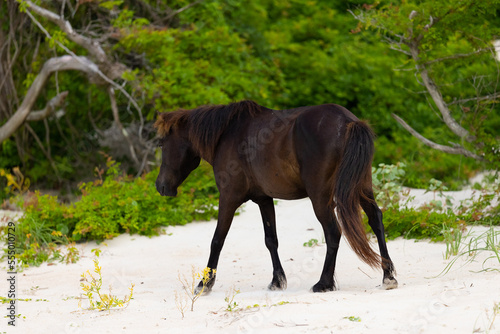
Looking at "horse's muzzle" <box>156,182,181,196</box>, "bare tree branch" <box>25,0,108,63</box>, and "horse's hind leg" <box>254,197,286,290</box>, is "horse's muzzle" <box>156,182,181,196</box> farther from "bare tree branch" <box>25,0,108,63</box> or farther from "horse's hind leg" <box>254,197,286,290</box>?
"bare tree branch" <box>25,0,108,63</box>

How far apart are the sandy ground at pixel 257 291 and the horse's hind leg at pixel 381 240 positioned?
0.11m

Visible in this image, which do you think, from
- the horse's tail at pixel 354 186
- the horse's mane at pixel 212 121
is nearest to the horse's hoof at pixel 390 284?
the horse's tail at pixel 354 186

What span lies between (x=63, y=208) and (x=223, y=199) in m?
2.85

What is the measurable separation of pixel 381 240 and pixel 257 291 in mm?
1089

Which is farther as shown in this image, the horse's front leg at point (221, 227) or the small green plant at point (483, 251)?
the horse's front leg at point (221, 227)

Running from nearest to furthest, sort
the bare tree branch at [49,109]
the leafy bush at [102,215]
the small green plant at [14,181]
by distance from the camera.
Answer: the leafy bush at [102,215] < the small green plant at [14,181] < the bare tree branch at [49,109]

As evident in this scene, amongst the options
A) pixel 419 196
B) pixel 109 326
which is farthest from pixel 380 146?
pixel 109 326

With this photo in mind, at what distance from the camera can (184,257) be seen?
21.8 ft

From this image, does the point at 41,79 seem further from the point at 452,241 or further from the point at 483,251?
the point at 483,251

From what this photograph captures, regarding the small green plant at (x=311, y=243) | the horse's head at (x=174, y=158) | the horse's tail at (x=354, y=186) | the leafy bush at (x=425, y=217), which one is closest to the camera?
the horse's tail at (x=354, y=186)

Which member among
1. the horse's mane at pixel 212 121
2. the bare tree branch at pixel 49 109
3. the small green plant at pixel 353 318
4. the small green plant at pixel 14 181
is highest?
the horse's mane at pixel 212 121

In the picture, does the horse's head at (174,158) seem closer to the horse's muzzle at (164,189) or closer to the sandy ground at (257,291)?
the horse's muzzle at (164,189)

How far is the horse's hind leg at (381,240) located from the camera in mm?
4613

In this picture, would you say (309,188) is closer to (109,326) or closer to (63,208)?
(109,326)
